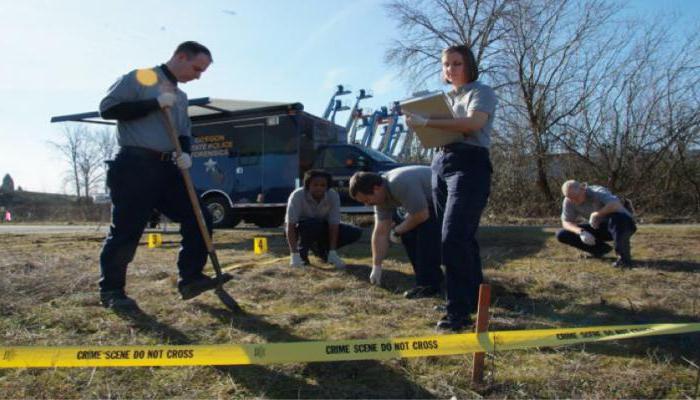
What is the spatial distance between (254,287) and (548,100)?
1431 cm

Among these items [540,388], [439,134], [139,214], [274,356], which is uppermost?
[439,134]

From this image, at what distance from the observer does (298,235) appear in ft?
16.9

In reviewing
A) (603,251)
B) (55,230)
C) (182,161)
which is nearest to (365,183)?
(182,161)

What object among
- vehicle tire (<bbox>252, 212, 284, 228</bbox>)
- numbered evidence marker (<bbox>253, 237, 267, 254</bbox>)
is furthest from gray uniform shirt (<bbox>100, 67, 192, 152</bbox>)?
vehicle tire (<bbox>252, 212, 284, 228</bbox>)

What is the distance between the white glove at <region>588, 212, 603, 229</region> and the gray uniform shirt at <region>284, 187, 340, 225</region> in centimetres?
261

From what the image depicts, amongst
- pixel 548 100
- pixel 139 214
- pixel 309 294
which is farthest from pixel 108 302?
pixel 548 100

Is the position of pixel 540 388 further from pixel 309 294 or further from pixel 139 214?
pixel 139 214

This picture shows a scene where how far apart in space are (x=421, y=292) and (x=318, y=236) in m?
1.73

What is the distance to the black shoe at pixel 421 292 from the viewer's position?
12.1ft

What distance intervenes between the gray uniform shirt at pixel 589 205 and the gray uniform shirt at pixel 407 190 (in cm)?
Answer: 222

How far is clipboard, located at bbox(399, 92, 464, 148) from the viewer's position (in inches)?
110

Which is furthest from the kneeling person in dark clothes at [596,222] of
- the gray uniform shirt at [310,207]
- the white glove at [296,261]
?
the white glove at [296,261]

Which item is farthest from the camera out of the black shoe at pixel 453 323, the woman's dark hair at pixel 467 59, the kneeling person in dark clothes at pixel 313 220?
the kneeling person in dark clothes at pixel 313 220

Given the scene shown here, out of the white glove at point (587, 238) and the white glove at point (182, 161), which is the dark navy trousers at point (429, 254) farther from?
the white glove at point (587, 238)
